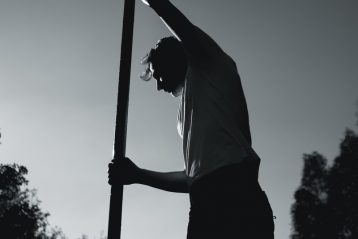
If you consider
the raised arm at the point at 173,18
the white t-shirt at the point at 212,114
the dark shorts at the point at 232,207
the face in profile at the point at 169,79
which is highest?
the raised arm at the point at 173,18

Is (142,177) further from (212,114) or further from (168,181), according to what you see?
(212,114)

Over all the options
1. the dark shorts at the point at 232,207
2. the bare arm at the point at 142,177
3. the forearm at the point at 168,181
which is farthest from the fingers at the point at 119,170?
the dark shorts at the point at 232,207

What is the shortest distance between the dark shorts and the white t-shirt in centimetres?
6

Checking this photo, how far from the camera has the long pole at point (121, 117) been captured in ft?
6.29

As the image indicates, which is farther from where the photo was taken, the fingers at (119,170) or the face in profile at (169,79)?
the face in profile at (169,79)

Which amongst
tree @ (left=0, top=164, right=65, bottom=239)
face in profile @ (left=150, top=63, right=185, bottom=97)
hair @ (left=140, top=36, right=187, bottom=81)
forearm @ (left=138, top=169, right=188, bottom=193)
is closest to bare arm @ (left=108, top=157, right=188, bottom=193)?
forearm @ (left=138, top=169, right=188, bottom=193)

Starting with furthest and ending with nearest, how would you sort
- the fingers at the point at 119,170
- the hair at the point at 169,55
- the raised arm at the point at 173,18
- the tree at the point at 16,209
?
1. the tree at the point at 16,209
2. the hair at the point at 169,55
3. the fingers at the point at 119,170
4. the raised arm at the point at 173,18

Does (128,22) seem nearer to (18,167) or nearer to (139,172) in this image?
(139,172)

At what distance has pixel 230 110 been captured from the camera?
2059mm

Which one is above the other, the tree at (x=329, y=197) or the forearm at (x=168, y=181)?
the tree at (x=329, y=197)

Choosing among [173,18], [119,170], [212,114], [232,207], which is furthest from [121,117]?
[232,207]

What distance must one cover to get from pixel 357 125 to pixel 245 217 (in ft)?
91.2

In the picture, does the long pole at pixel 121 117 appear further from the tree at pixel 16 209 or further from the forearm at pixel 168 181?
the tree at pixel 16 209

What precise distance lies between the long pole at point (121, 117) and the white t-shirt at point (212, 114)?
0.34 m
